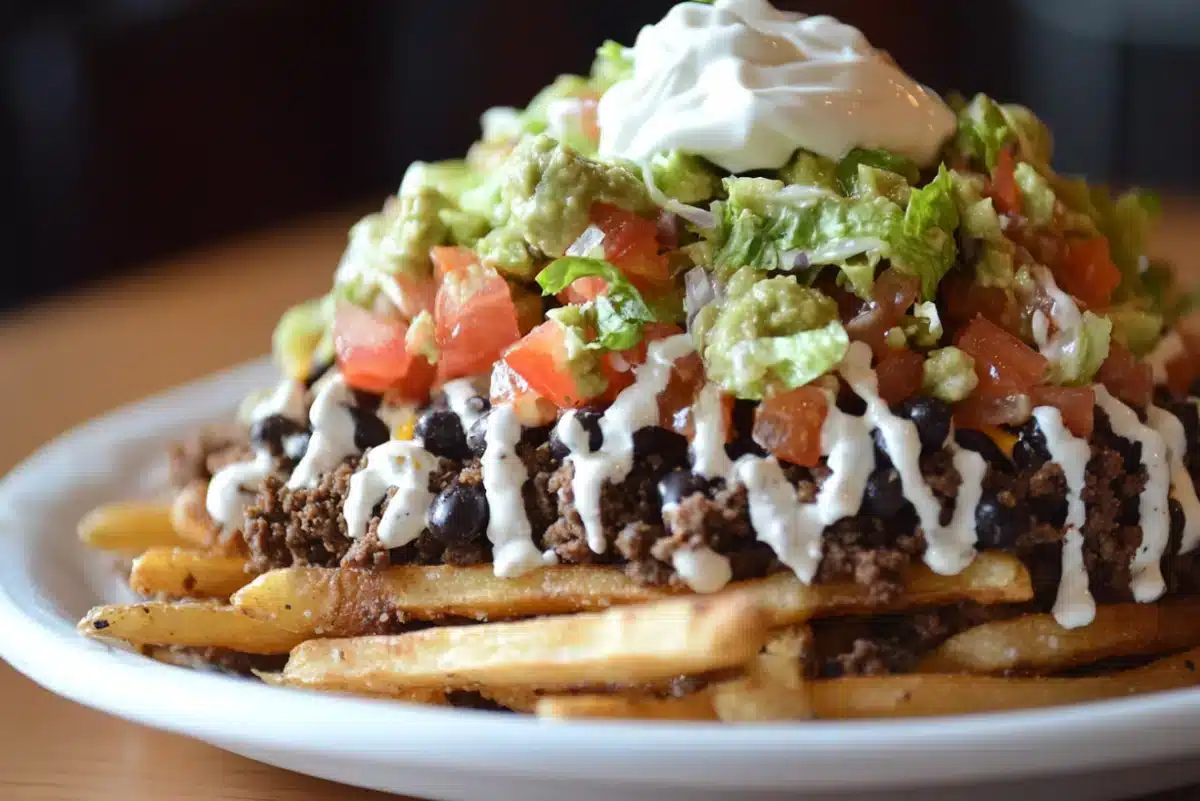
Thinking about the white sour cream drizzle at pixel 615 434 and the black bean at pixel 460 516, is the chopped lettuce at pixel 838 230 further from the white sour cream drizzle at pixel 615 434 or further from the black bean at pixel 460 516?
the black bean at pixel 460 516

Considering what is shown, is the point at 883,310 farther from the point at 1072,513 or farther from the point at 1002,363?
the point at 1072,513

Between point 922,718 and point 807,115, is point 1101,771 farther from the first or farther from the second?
point 807,115

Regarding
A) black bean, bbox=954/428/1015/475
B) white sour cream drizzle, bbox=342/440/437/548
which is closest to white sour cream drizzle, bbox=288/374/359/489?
white sour cream drizzle, bbox=342/440/437/548

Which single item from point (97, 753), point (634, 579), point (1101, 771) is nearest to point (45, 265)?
point (97, 753)

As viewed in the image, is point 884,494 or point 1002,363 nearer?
point 884,494

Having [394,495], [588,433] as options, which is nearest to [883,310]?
[588,433]

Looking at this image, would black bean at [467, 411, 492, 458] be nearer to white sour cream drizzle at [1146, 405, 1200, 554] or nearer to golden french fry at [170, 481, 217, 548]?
golden french fry at [170, 481, 217, 548]

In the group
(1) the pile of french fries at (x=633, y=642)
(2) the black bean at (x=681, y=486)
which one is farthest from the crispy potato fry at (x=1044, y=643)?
(2) the black bean at (x=681, y=486)
